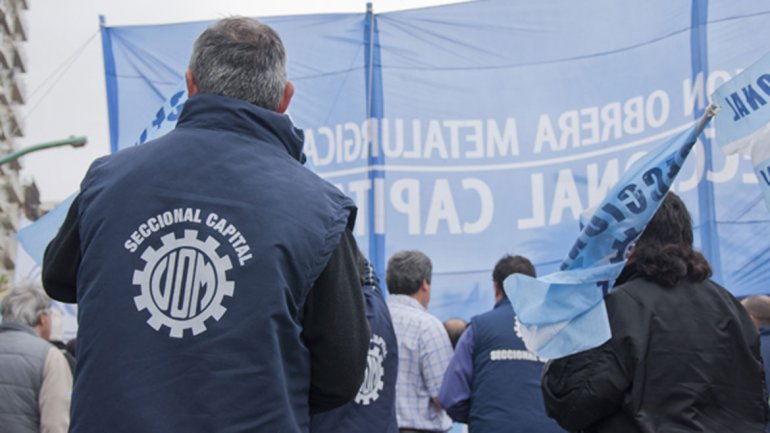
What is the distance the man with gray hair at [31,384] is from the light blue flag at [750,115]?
3345mm

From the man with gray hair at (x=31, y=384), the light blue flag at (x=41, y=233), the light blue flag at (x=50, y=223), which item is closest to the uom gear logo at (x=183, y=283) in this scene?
the light blue flag at (x=50, y=223)

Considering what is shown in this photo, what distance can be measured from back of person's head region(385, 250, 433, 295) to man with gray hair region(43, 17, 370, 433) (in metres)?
3.92

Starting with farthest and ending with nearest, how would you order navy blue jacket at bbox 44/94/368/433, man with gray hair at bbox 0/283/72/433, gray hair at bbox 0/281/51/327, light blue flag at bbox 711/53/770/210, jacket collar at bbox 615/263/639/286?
1. gray hair at bbox 0/281/51/327
2. man with gray hair at bbox 0/283/72/433
3. light blue flag at bbox 711/53/770/210
4. jacket collar at bbox 615/263/639/286
5. navy blue jacket at bbox 44/94/368/433

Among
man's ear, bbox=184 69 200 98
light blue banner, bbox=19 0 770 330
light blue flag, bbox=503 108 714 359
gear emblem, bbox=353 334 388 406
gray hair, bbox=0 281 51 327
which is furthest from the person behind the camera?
light blue banner, bbox=19 0 770 330

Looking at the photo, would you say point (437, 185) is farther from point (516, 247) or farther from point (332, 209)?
point (332, 209)

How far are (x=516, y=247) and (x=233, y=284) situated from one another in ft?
23.8

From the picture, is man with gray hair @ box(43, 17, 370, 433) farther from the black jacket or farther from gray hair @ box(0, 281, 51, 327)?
gray hair @ box(0, 281, 51, 327)

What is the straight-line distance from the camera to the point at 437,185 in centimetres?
961

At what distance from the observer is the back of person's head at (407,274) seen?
21.3 feet

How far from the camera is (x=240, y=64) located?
2.62 meters

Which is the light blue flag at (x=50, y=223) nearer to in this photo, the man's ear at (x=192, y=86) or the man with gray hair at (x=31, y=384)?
the man with gray hair at (x=31, y=384)

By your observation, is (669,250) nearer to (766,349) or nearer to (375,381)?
(375,381)

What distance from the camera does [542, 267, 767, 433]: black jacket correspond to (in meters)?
3.49

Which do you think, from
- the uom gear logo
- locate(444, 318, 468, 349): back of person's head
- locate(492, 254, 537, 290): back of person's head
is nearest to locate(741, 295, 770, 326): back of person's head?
locate(492, 254, 537, 290): back of person's head
